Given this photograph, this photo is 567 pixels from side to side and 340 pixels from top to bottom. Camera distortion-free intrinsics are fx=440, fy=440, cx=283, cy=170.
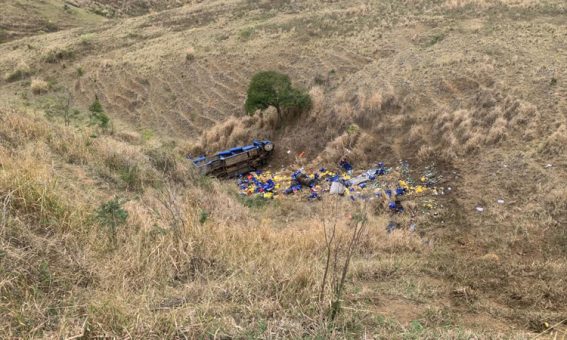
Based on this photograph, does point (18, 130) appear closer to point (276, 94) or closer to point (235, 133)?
point (235, 133)

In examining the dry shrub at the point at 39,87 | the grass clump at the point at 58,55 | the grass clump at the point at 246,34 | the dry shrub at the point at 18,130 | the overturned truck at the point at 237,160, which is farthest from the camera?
the grass clump at the point at 58,55

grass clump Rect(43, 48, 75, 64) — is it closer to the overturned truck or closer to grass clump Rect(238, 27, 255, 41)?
grass clump Rect(238, 27, 255, 41)

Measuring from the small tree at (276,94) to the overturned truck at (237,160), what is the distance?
1.40m

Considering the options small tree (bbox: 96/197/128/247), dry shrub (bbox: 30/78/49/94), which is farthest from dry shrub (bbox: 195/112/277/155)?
small tree (bbox: 96/197/128/247)

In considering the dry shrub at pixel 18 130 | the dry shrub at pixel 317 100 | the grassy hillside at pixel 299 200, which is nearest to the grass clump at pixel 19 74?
the grassy hillside at pixel 299 200

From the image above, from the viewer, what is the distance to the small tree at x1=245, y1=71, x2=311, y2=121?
1361 cm

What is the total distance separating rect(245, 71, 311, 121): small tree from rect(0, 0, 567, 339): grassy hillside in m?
0.49

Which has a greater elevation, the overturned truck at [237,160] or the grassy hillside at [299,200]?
the grassy hillside at [299,200]

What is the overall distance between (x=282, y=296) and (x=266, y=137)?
36.9 feet

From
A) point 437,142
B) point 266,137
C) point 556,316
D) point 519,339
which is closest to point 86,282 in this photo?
point 519,339

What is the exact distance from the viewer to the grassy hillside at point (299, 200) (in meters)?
2.89

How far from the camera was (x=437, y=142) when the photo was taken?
34.5ft

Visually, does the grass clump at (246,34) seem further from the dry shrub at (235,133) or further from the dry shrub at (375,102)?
the dry shrub at (375,102)

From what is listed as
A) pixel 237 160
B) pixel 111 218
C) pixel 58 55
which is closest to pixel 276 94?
pixel 237 160
